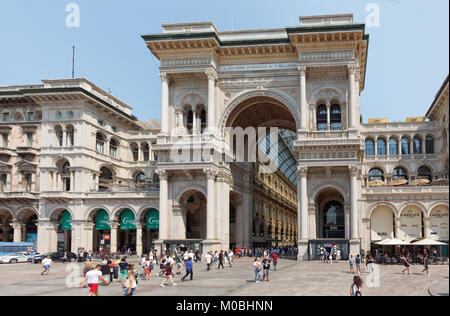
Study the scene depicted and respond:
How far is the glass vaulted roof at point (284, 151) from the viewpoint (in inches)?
4037

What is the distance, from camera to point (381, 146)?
79375 mm

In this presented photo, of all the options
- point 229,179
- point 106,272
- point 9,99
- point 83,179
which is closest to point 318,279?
point 106,272

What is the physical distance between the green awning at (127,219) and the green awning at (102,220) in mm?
1822

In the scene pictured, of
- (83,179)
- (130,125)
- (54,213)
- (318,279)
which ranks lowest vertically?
(318,279)

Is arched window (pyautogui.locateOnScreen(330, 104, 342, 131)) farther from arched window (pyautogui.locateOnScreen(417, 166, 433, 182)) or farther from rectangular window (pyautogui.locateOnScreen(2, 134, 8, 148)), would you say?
rectangular window (pyautogui.locateOnScreen(2, 134, 8, 148))

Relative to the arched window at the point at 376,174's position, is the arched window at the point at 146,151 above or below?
above

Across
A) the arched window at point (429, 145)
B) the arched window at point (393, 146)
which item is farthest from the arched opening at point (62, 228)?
the arched window at point (429, 145)

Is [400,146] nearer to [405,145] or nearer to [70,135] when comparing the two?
[405,145]

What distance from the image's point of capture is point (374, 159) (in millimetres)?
78688

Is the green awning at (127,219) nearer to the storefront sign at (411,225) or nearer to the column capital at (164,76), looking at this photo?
the column capital at (164,76)

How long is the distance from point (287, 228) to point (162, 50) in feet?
200

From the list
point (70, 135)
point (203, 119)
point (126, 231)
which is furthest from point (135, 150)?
point (203, 119)
